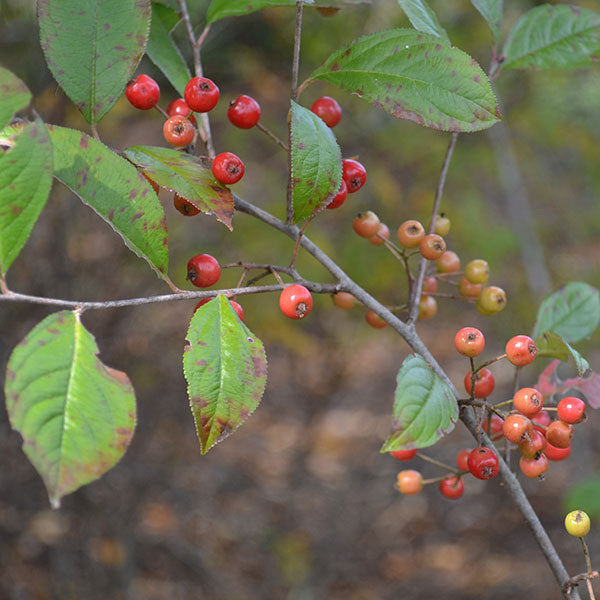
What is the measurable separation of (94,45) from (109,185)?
0.25 meters

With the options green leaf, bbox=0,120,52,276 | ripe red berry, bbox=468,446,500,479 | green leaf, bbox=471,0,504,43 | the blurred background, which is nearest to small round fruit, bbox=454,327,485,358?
ripe red berry, bbox=468,446,500,479

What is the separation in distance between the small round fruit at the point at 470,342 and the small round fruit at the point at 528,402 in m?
0.09

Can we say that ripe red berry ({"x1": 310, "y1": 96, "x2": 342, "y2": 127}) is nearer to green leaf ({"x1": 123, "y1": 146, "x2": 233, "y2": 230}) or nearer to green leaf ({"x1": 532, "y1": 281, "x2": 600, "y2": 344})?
green leaf ({"x1": 123, "y1": 146, "x2": 233, "y2": 230})

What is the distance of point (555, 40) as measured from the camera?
4.94 feet

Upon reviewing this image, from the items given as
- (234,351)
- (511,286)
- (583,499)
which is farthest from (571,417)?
(511,286)

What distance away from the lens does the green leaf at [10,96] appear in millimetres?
847

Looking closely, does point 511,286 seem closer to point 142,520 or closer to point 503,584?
point 503,584

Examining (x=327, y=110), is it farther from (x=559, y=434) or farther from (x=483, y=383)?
(x=559, y=434)

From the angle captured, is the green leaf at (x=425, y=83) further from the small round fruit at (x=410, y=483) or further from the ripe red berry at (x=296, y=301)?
the small round fruit at (x=410, y=483)

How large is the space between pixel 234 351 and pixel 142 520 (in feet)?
11.6

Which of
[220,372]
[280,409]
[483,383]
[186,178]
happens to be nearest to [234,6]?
[186,178]

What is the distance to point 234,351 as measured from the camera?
3.02 feet

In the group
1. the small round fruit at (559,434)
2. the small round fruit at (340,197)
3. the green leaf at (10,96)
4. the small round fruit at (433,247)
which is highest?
the green leaf at (10,96)

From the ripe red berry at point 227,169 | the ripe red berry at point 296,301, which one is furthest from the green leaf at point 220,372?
the ripe red berry at point 227,169
